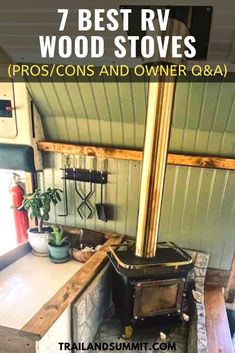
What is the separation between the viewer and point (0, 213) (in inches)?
135

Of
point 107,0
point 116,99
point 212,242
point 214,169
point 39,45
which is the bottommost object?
point 212,242

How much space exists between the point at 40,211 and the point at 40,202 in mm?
118

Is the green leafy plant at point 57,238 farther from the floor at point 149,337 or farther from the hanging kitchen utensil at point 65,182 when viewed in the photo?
the floor at point 149,337

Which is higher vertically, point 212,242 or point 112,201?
point 112,201

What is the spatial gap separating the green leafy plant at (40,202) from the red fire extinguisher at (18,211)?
35 cm

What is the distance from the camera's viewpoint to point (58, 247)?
276 cm

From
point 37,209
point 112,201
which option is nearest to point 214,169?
point 112,201

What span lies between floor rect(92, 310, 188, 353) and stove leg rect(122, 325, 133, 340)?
31mm

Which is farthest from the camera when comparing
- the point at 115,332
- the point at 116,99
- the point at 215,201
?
the point at 215,201

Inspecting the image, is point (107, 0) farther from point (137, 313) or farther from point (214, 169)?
point (137, 313)

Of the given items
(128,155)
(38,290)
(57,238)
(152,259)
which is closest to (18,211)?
(57,238)

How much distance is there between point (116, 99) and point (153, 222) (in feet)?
3.83

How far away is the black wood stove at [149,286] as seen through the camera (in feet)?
6.63

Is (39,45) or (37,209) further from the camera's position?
(37,209)
